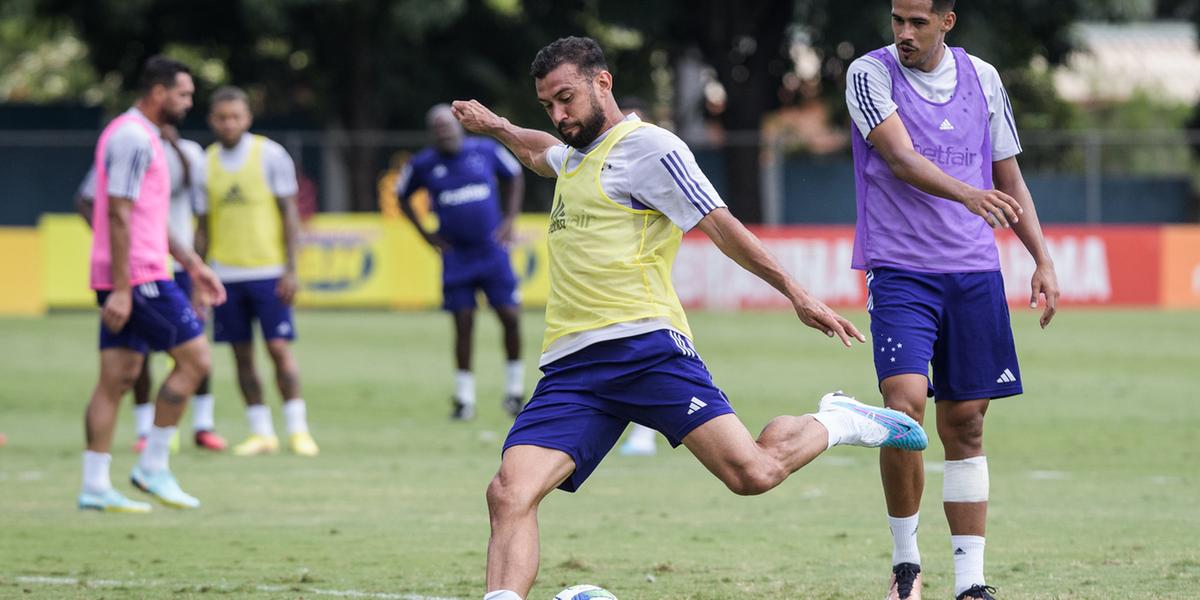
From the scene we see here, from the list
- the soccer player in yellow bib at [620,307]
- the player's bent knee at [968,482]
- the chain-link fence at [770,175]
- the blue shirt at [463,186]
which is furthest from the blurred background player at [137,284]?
the chain-link fence at [770,175]

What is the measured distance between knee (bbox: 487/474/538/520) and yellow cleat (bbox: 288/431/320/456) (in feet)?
20.7

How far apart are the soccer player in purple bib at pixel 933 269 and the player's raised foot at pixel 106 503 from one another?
4.49 m

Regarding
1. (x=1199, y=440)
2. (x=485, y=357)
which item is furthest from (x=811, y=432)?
(x=485, y=357)

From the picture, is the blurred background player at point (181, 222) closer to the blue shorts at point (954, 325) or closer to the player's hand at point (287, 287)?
the player's hand at point (287, 287)

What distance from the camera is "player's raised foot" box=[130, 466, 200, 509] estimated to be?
9.39m

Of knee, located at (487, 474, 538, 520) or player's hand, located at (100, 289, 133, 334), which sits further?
player's hand, located at (100, 289, 133, 334)

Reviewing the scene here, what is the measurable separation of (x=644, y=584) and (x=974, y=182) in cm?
198

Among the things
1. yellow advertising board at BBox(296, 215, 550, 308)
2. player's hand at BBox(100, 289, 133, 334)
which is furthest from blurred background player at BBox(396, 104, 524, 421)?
yellow advertising board at BBox(296, 215, 550, 308)

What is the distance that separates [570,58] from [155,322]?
416 centimetres

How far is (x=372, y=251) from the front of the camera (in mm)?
26922

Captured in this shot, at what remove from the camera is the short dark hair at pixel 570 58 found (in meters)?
5.72

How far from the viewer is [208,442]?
12.1 m

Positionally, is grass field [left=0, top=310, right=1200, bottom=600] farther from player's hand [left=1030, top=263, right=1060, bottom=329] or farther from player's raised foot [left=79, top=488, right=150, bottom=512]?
player's hand [left=1030, top=263, right=1060, bottom=329]

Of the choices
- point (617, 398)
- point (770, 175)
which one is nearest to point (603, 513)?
point (617, 398)
